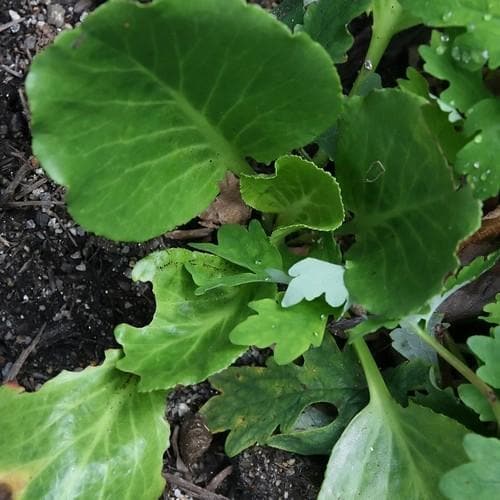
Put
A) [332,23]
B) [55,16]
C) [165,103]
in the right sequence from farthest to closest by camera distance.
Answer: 1. [55,16]
2. [332,23]
3. [165,103]

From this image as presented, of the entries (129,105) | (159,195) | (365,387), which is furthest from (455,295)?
(129,105)

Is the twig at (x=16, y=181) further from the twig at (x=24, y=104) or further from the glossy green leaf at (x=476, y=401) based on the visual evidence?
the glossy green leaf at (x=476, y=401)

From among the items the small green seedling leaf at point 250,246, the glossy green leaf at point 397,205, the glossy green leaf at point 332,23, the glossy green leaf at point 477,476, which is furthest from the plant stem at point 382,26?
the glossy green leaf at point 477,476

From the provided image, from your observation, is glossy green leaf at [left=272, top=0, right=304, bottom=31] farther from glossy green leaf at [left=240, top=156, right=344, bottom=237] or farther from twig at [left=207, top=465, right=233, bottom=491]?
twig at [left=207, top=465, right=233, bottom=491]

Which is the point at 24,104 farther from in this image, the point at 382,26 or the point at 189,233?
the point at 382,26

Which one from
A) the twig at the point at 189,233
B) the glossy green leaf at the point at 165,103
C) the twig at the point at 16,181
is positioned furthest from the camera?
the twig at the point at 189,233

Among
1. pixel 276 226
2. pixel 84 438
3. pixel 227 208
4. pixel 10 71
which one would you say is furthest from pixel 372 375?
pixel 10 71
